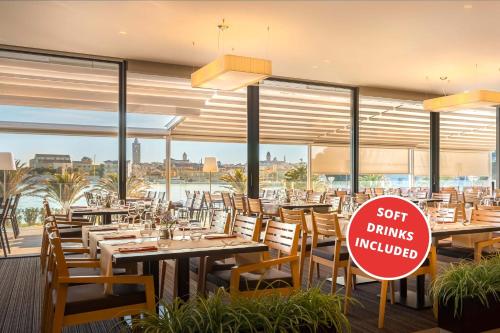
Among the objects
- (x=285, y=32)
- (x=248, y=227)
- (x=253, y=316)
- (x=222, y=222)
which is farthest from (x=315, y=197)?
(x=253, y=316)

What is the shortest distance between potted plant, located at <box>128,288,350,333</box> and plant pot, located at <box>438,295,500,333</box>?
119 cm

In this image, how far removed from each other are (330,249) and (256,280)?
5.36 ft

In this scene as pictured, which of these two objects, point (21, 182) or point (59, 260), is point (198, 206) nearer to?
point (21, 182)

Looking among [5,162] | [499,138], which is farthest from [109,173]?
[499,138]

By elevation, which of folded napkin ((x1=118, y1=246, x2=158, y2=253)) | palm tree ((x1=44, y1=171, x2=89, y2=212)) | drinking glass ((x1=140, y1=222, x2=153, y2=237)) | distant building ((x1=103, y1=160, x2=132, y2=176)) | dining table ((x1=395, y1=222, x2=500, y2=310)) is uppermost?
distant building ((x1=103, y1=160, x2=132, y2=176))

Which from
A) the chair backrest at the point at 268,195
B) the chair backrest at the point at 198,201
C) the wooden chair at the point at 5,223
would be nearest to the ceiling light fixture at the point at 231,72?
the wooden chair at the point at 5,223

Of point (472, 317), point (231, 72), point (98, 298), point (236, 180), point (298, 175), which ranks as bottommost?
point (472, 317)

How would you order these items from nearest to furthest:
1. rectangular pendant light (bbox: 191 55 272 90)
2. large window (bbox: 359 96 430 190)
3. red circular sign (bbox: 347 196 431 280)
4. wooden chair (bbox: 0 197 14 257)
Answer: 1. red circular sign (bbox: 347 196 431 280)
2. rectangular pendant light (bbox: 191 55 272 90)
3. wooden chair (bbox: 0 197 14 257)
4. large window (bbox: 359 96 430 190)

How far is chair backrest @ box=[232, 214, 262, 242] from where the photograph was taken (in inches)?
163

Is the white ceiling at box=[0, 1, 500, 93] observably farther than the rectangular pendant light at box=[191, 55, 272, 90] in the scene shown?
Yes

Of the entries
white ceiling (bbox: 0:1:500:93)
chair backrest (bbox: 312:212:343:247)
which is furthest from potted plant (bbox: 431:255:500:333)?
white ceiling (bbox: 0:1:500:93)

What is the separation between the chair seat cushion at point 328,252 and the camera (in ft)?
14.9

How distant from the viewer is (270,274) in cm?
369

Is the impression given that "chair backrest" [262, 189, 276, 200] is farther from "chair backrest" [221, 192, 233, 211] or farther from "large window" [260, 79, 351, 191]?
"chair backrest" [221, 192, 233, 211]
